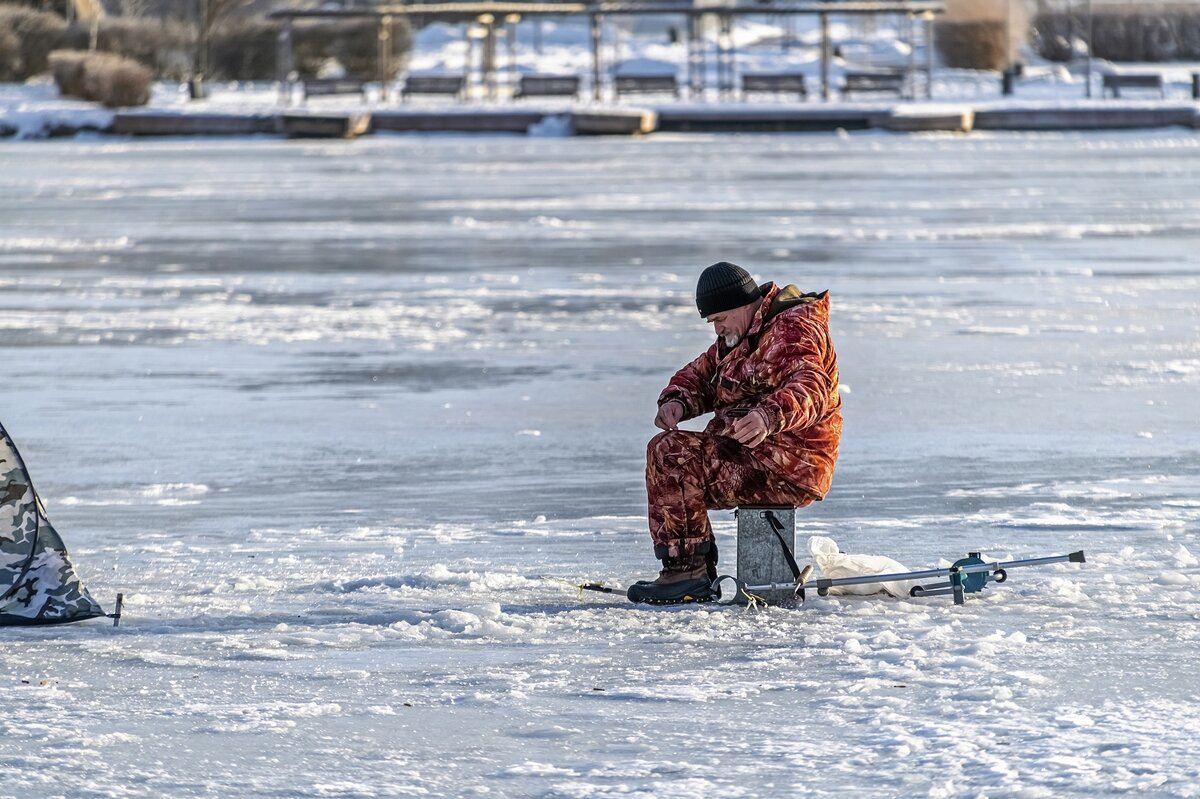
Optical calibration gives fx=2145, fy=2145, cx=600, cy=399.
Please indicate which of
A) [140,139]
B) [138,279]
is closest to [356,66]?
[140,139]

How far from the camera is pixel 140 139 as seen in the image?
3709cm

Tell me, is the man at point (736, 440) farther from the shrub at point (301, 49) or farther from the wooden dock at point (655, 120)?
the shrub at point (301, 49)

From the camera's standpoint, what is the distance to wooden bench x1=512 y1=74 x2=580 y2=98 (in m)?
43.3

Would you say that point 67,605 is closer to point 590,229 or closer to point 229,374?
point 229,374

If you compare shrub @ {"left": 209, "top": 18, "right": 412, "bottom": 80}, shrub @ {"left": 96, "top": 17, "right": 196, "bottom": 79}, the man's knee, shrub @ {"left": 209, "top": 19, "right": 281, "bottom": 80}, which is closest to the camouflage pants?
the man's knee

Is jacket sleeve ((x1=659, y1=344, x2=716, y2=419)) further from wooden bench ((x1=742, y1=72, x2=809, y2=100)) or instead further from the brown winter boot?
wooden bench ((x1=742, y1=72, x2=809, y2=100))

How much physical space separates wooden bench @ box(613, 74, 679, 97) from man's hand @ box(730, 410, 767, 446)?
38.2 m

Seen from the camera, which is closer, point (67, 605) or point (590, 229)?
point (67, 605)

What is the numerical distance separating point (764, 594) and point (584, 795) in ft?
5.57

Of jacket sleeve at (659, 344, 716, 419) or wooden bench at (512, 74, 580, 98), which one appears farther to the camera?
wooden bench at (512, 74, 580, 98)

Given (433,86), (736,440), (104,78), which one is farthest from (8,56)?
(736,440)

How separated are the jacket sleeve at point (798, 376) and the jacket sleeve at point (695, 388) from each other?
0.29 metres

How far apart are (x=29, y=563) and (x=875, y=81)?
1570 inches

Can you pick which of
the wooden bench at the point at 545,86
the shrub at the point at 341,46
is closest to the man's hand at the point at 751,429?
the wooden bench at the point at 545,86
